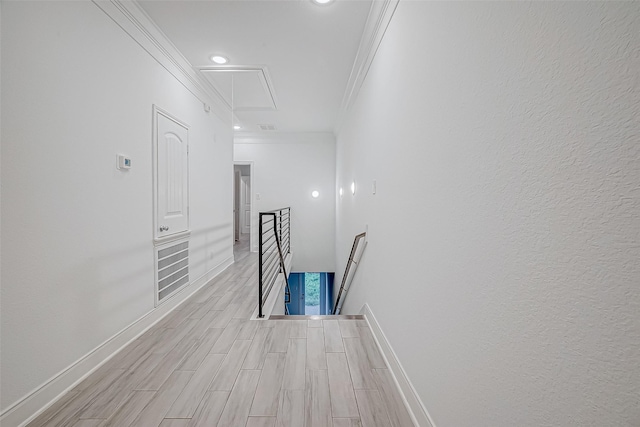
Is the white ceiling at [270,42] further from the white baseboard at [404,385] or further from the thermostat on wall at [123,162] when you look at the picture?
the white baseboard at [404,385]

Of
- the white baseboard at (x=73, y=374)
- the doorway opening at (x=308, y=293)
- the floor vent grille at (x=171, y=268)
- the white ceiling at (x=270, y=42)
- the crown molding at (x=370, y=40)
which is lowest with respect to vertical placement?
the doorway opening at (x=308, y=293)

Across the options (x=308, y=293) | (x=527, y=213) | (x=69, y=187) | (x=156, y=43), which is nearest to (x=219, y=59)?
(x=156, y=43)

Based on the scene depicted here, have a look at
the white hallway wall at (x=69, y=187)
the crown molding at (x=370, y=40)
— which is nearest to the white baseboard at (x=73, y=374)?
the white hallway wall at (x=69, y=187)

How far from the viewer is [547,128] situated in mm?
659

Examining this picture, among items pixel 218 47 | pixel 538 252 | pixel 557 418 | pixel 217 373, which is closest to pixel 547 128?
pixel 538 252

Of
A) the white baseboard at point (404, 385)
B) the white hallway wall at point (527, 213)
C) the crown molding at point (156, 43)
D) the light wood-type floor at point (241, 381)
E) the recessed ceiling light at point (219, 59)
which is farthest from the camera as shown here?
the recessed ceiling light at point (219, 59)

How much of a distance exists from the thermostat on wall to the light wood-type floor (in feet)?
4.56

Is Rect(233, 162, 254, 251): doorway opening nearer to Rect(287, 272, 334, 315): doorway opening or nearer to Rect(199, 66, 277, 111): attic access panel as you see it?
Rect(287, 272, 334, 315): doorway opening

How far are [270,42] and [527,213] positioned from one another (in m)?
2.96

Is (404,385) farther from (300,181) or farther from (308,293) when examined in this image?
(308,293)

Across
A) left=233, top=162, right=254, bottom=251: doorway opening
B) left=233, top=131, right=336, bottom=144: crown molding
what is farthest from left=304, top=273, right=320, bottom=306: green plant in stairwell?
left=233, top=131, right=336, bottom=144: crown molding

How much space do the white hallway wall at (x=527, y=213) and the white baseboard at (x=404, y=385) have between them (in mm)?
84

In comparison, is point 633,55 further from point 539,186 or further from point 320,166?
point 320,166

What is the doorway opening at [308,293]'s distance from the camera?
794 cm
